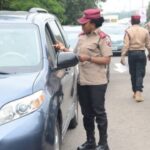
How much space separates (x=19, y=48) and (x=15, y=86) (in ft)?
3.35

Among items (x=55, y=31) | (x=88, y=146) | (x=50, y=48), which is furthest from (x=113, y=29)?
(x=50, y=48)

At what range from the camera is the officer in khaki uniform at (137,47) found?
1080cm

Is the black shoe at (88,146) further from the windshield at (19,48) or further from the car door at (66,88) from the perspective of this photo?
the windshield at (19,48)

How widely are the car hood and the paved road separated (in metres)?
2.10

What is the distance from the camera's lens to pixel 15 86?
4.89 metres

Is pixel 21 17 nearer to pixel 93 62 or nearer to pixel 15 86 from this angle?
pixel 93 62

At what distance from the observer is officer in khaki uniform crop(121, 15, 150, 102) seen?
1080 centimetres

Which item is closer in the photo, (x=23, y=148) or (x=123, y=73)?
(x=23, y=148)

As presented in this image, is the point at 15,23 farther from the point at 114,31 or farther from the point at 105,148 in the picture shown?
the point at 114,31

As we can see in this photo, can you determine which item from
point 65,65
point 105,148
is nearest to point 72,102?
point 105,148

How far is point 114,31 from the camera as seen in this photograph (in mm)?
26734

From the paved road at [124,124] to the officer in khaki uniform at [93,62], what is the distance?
0.78 metres

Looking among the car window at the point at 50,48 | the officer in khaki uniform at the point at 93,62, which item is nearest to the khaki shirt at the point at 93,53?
the officer in khaki uniform at the point at 93,62

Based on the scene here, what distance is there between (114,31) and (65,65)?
21172mm
